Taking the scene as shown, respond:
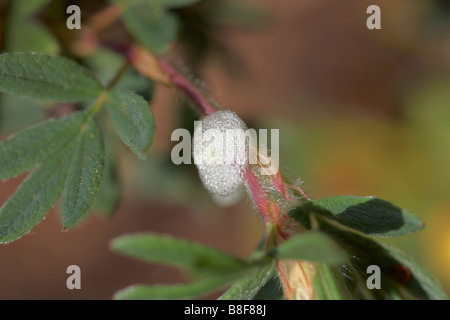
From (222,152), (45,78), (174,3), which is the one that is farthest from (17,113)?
(222,152)

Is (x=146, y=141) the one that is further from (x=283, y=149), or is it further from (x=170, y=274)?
(x=170, y=274)

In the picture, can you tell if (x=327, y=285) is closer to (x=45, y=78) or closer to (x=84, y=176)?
(x=84, y=176)

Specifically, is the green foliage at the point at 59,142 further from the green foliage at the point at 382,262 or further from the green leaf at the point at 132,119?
the green foliage at the point at 382,262

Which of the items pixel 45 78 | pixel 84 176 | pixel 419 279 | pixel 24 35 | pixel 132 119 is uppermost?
pixel 24 35

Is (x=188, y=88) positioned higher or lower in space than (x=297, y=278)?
higher

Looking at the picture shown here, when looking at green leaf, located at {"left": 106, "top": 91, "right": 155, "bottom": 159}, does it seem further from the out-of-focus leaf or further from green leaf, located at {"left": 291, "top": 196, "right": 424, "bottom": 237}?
the out-of-focus leaf

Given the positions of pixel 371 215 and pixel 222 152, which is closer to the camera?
pixel 371 215

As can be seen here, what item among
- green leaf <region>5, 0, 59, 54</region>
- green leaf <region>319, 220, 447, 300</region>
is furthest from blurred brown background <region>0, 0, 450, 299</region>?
green leaf <region>319, 220, 447, 300</region>
